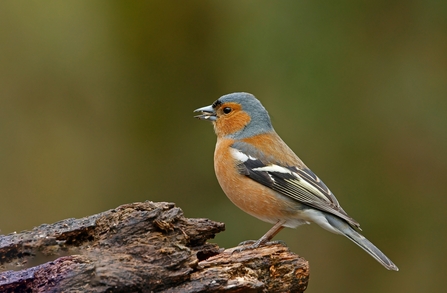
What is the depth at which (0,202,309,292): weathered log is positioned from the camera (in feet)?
12.6

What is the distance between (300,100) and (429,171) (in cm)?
239

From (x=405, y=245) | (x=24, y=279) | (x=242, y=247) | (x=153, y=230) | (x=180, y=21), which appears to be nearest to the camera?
(x=24, y=279)

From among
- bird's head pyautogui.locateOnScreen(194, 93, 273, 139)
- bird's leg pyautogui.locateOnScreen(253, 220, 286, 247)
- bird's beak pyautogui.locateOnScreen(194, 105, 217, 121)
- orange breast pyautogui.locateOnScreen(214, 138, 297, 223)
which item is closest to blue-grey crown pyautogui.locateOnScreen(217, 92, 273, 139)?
bird's head pyautogui.locateOnScreen(194, 93, 273, 139)

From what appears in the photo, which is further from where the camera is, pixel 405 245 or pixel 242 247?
pixel 405 245

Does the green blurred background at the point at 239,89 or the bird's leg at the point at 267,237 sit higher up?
the green blurred background at the point at 239,89

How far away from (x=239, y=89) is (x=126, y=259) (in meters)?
5.84

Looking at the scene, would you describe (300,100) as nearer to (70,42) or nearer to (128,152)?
(128,152)

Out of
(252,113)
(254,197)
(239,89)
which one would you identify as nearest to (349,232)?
(254,197)

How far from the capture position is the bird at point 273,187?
5.75 metres

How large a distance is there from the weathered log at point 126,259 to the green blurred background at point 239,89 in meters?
4.48

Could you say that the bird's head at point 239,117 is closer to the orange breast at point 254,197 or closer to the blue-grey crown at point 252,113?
the blue-grey crown at point 252,113

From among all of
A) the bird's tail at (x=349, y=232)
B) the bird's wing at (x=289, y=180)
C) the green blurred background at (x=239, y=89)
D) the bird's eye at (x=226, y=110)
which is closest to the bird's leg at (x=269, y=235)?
the bird's wing at (x=289, y=180)

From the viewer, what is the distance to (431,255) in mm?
8938

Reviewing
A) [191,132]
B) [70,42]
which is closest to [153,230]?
[191,132]
